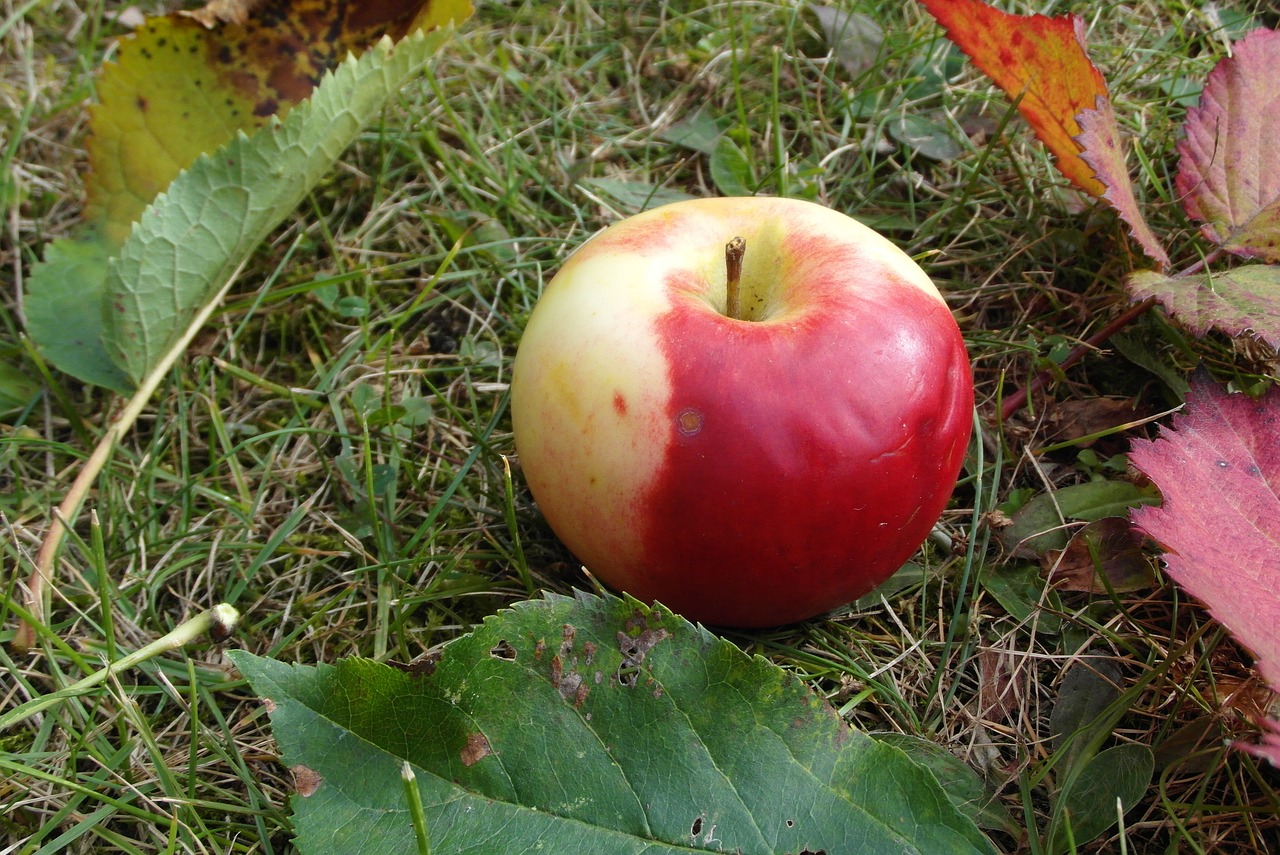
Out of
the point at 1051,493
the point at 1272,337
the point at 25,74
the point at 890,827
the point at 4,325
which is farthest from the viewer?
A: the point at 25,74

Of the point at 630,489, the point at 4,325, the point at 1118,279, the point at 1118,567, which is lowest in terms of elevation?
the point at 1118,567

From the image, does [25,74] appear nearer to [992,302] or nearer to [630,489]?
[630,489]

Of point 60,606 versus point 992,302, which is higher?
point 60,606

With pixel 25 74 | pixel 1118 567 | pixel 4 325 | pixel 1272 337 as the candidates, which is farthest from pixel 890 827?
pixel 25 74

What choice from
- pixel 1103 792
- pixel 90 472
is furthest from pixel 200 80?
pixel 1103 792

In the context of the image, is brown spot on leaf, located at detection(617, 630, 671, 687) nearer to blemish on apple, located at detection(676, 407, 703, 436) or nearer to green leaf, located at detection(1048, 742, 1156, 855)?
blemish on apple, located at detection(676, 407, 703, 436)

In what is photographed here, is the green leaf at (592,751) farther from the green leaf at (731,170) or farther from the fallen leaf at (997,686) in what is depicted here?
the green leaf at (731,170)
